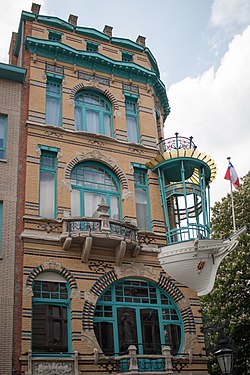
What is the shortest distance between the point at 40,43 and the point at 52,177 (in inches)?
254

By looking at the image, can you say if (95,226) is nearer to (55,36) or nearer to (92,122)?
(92,122)

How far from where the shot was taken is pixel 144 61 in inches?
983

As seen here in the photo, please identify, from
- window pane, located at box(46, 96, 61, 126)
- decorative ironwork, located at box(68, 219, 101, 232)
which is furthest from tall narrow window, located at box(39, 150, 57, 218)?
window pane, located at box(46, 96, 61, 126)

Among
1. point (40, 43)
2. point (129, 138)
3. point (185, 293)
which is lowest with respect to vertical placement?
point (185, 293)

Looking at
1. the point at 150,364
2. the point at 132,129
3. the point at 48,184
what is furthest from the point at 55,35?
the point at 150,364

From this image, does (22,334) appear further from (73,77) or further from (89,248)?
(73,77)

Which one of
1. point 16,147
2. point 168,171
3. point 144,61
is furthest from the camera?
point 144,61

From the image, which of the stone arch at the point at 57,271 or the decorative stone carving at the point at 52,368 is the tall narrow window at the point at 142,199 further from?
the decorative stone carving at the point at 52,368

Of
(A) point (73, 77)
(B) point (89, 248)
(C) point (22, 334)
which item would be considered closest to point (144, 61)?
(A) point (73, 77)

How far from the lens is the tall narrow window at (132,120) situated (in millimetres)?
22484

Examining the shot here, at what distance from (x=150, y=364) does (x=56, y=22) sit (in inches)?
636

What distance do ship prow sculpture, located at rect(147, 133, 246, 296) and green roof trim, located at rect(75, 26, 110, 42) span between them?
6294 millimetres

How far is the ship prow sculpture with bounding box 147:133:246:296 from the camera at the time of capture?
17.8m

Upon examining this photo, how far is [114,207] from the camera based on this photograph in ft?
66.2
